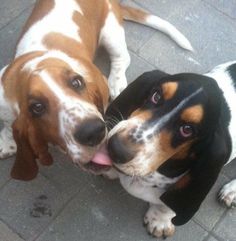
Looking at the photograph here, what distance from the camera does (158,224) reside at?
12.4ft

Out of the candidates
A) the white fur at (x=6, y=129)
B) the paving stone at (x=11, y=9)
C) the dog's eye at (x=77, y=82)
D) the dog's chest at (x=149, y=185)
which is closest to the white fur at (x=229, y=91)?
the dog's chest at (x=149, y=185)

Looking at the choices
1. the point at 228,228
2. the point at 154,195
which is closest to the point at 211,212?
the point at 228,228

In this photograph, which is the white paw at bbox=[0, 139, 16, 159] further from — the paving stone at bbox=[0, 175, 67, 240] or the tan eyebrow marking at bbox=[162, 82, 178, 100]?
the tan eyebrow marking at bbox=[162, 82, 178, 100]

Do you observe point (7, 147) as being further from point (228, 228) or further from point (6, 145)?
point (228, 228)

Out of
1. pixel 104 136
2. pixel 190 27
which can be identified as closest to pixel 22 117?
pixel 104 136

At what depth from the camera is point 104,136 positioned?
288 cm

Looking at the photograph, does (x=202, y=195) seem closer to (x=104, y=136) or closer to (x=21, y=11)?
(x=104, y=136)

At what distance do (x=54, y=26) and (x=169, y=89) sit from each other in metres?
1.35

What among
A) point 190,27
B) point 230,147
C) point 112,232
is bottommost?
point 112,232

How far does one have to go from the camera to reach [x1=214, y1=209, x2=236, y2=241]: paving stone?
391 cm

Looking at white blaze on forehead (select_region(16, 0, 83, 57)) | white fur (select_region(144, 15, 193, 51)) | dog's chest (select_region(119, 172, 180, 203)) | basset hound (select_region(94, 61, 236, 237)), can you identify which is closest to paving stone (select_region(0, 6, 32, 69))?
white blaze on forehead (select_region(16, 0, 83, 57))

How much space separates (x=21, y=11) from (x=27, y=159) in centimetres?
203

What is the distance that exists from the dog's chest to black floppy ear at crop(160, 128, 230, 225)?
0.36 ft

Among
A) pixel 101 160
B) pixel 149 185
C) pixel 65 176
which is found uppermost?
pixel 101 160
